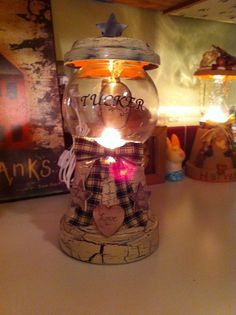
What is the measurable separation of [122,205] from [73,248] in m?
0.10

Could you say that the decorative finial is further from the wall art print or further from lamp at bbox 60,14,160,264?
the wall art print

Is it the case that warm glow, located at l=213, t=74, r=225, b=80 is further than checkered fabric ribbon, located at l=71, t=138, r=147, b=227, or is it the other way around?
warm glow, located at l=213, t=74, r=225, b=80

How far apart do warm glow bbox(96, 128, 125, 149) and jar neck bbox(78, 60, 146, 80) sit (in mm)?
85

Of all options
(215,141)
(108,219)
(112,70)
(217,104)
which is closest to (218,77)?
(217,104)

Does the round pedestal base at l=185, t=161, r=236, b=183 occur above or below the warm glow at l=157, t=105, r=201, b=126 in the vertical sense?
below

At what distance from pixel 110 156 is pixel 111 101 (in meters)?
0.08

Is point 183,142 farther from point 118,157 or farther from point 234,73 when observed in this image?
point 118,157

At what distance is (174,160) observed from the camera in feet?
2.65

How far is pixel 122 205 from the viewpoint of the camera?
0.45m

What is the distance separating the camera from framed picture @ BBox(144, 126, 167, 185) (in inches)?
30.2

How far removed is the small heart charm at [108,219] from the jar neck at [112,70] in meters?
0.21

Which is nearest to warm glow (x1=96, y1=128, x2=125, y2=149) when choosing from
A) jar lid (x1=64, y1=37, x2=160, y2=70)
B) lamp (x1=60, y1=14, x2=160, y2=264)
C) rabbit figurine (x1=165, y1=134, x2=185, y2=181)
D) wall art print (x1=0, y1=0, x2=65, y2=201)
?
lamp (x1=60, y1=14, x2=160, y2=264)

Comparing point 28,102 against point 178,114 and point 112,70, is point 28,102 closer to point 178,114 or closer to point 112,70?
point 112,70

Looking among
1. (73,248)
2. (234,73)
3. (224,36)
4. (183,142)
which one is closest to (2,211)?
(73,248)
